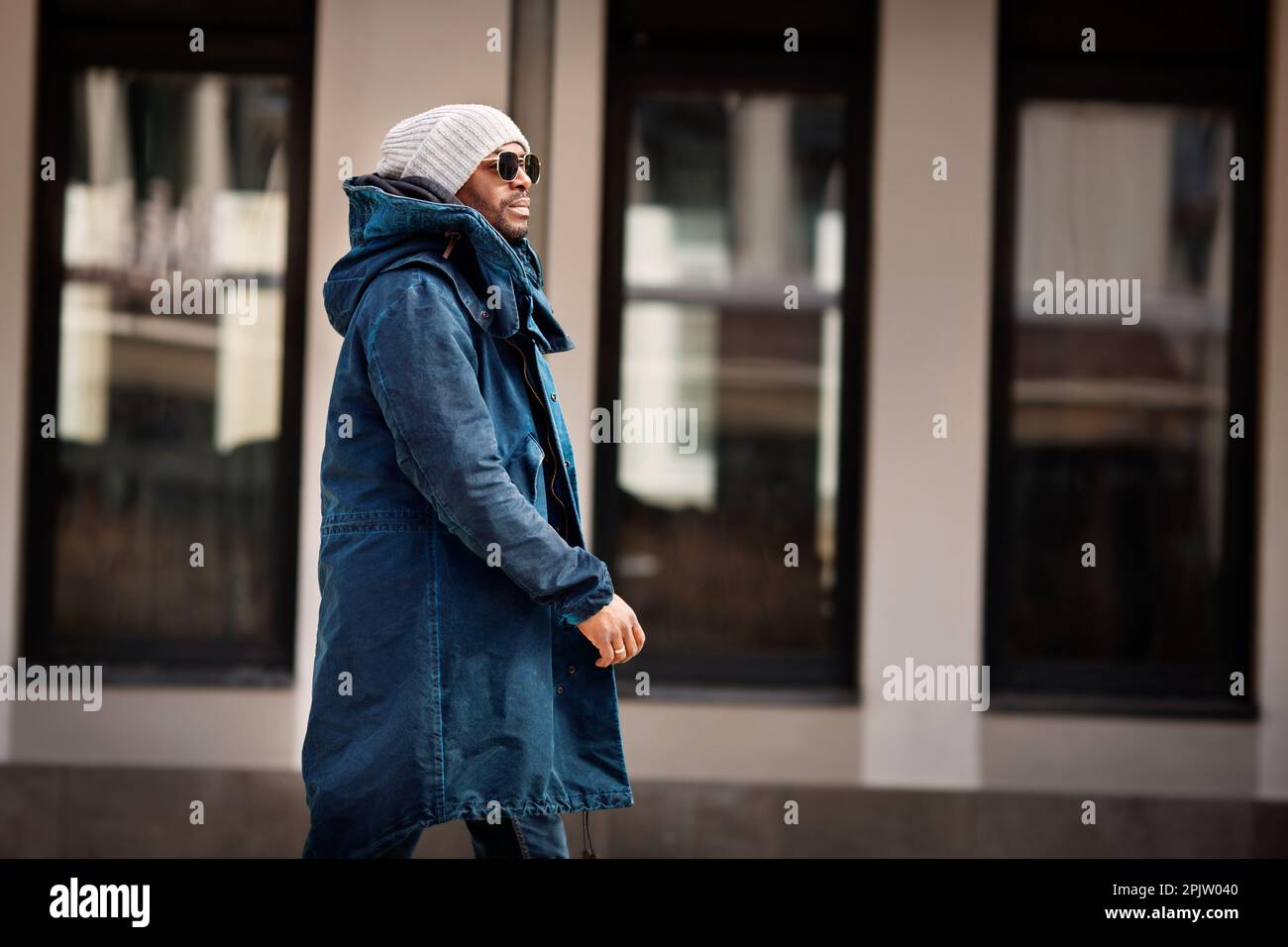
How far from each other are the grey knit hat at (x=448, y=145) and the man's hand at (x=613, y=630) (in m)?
0.88

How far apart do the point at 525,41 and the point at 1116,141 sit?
2355mm

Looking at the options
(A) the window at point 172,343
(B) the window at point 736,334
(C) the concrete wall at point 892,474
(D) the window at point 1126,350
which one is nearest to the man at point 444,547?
(C) the concrete wall at point 892,474

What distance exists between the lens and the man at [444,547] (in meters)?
2.42

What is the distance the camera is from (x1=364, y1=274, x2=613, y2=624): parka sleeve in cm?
238

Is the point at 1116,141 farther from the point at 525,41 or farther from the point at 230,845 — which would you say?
the point at 230,845

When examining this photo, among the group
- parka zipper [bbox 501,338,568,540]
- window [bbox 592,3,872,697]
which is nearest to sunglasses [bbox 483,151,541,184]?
parka zipper [bbox 501,338,568,540]

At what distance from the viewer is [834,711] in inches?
197

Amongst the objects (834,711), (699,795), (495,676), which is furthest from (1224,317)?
(495,676)

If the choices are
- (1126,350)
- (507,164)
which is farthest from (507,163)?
(1126,350)

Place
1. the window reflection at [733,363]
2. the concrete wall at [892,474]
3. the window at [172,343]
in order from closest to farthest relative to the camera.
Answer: the concrete wall at [892,474] < the window at [172,343] < the window reflection at [733,363]

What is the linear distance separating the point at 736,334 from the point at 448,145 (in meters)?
2.74

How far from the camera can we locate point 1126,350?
17.2 ft

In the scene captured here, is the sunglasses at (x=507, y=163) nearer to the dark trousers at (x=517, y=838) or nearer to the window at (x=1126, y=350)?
the dark trousers at (x=517, y=838)

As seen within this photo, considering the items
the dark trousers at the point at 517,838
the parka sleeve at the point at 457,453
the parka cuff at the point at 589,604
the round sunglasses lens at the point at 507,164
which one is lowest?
the dark trousers at the point at 517,838
